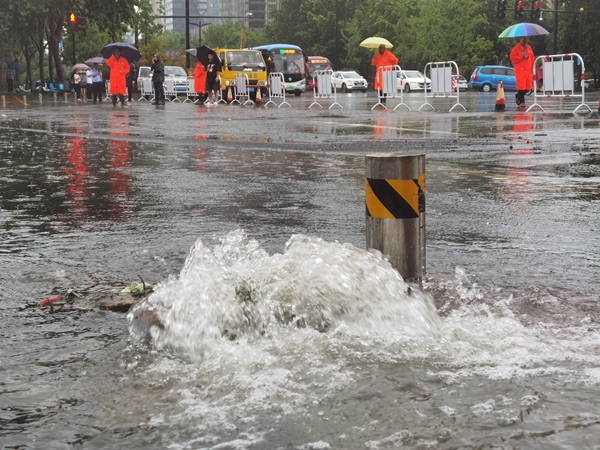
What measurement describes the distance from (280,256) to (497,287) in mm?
1133

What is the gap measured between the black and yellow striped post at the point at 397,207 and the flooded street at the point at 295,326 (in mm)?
137

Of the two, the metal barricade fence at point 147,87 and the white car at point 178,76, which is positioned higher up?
the white car at point 178,76

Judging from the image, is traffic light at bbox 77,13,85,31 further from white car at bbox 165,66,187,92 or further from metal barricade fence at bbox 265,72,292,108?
metal barricade fence at bbox 265,72,292,108

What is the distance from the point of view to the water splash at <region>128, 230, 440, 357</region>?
12.3 feet

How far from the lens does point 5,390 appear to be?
10.5 ft

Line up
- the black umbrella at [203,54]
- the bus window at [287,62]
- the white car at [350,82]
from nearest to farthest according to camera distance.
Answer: the black umbrella at [203,54], the bus window at [287,62], the white car at [350,82]

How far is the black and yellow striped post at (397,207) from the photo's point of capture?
4.25 metres

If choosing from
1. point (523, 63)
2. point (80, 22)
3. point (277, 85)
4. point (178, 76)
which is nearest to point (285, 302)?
point (523, 63)

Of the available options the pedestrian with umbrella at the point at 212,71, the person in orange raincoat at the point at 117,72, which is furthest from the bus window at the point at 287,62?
the person in orange raincoat at the point at 117,72

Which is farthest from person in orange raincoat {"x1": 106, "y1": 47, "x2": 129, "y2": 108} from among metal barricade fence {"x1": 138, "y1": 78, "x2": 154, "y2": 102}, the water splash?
the water splash

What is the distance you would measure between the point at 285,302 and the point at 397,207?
2.55 feet

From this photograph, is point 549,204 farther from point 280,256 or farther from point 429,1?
point 429,1

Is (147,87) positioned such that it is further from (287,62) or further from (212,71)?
(287,62)

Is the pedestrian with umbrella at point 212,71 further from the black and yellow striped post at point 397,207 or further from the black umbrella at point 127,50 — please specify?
the black and yellow striped post at point 397,207
